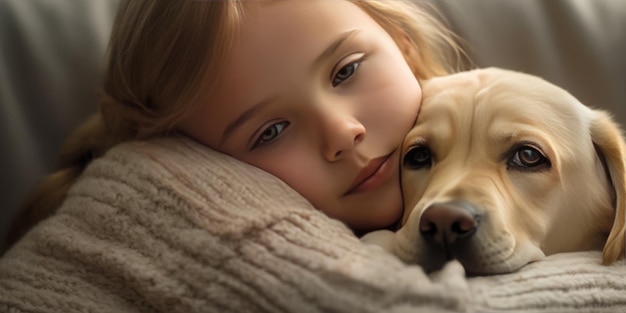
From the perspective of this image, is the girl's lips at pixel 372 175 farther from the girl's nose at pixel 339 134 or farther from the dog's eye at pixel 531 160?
the dog's eye at pixel 531 160

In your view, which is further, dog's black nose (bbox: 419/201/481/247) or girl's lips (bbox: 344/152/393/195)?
girl's lips (bbox: 344/152/393/195)

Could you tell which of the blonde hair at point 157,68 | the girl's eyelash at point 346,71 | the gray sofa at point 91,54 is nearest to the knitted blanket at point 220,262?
the blonde hair at point 157,68

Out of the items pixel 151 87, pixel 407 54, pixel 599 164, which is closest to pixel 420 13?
pixel 407 54

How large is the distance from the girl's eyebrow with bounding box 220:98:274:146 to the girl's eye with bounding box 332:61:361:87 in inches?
5.4

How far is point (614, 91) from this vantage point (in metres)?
1.75

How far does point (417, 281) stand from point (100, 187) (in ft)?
1.99

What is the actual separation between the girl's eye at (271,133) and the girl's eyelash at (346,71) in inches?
4.9

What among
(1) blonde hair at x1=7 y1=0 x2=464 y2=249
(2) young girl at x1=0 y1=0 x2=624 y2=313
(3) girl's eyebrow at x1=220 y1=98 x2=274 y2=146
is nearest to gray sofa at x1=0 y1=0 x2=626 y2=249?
(1) blonde hair at x1=7 y1=0 x2=464 y2=249

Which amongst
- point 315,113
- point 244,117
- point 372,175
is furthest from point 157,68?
point 372,175

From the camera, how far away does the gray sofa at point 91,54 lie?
1653 mm

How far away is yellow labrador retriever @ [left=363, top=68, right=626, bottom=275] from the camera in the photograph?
1097 mm

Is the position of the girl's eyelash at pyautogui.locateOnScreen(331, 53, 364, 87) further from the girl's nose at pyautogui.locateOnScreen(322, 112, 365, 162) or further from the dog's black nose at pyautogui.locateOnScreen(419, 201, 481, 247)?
the dog's black nose at pyautogui.locateOnScreen(419, 201, 481, 247)

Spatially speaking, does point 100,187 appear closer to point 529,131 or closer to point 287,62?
point 287,62

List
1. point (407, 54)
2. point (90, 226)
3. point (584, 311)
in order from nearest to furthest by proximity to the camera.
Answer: point (584, 311), point (90, 226), point (407, 54)
